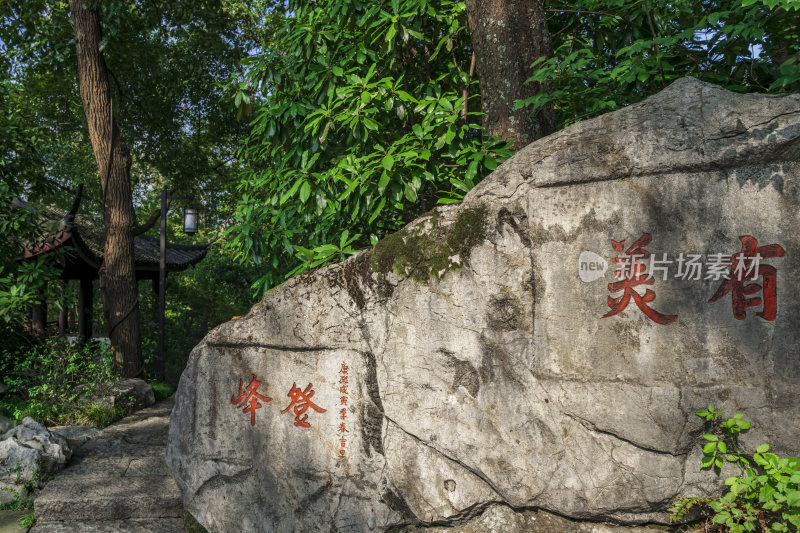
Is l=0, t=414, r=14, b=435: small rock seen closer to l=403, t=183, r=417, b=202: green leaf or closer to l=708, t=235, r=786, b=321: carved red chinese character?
l=403, t=183, r=417, b=202: green leaf

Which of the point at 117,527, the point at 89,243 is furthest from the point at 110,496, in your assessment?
the point at 89,243

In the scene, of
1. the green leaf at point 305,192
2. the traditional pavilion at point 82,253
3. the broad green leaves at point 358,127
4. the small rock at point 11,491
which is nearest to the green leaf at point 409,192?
the broad green leaves at point 358,127

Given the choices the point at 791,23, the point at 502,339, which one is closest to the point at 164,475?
the point at 502,339

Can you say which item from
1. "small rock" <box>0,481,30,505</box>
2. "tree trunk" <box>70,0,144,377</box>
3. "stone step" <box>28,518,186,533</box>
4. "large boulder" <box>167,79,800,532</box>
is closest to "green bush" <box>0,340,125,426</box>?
"tree trunk" <box>70,0,144,377</box>

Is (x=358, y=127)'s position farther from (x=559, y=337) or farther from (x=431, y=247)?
(x=559, y=337)

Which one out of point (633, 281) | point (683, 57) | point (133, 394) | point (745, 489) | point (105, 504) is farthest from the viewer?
point (133, 394)

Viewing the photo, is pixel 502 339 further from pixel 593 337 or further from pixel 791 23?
pixel 791 23

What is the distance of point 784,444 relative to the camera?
2.94 meters

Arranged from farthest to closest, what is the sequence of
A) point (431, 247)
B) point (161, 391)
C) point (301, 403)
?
1. point (161, 391)
2. point (301, 403)
3. point (431, 247)

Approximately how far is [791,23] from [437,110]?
2405mm

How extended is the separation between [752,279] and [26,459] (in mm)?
6089

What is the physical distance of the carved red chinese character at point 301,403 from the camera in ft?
12.8

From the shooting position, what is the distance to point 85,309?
12367 millimetres

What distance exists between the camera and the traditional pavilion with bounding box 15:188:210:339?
910 cm
